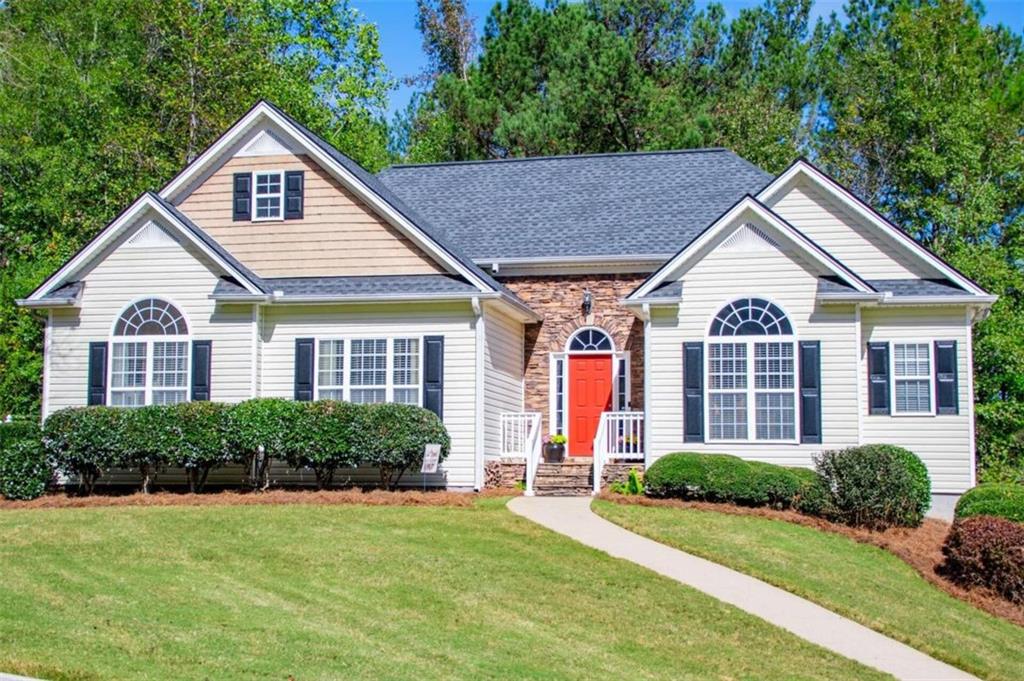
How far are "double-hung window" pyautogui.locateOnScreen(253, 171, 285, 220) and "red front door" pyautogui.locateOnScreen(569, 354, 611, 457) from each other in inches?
244

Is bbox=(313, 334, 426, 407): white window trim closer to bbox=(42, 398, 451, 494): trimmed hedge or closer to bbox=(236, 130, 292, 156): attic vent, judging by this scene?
bbox=(42, 398, 451, 494): trimmed hedge

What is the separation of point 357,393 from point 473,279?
285cm

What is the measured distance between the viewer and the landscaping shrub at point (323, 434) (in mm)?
21062

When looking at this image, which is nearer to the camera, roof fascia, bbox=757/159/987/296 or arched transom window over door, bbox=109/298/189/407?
arched transom window over door, bbox=109/298/189/407

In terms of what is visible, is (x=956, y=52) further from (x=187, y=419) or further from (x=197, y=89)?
(x=187, y=419)

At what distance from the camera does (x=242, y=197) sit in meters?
23.9

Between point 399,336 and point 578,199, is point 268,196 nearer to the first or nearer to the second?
point 399,336

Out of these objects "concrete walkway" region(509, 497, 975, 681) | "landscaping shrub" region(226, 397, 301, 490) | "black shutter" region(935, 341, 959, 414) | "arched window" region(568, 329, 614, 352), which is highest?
"arched window" region(568, 329, 614, 352)

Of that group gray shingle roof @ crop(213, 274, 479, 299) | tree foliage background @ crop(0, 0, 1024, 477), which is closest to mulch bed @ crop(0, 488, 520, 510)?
gray shingle roof @ crop(213, 274, 479, 299)

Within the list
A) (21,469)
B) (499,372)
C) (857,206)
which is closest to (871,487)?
(857,206)

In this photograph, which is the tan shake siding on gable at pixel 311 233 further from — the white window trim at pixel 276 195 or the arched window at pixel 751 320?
the arched window at pixel 751 320

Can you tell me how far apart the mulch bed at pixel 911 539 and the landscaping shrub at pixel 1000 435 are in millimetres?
10283

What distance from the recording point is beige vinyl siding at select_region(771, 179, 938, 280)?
2322cm

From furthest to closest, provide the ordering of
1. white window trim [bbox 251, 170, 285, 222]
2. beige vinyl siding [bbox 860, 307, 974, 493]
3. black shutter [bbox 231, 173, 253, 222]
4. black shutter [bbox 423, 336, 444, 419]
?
black shutter [bbox 231, 173, 253, 222]
white window trim [bbox 251, 170, 285, 222]
black shutter [bbox 423, 336, 444, 419]
beige vinyl siding [bbox 860, 307, 974, 493]
